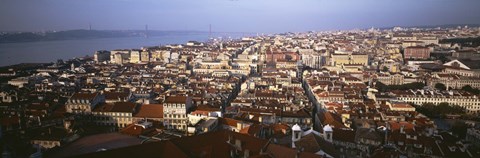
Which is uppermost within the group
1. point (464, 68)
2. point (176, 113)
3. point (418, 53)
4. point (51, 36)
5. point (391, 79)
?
point (51, 36)

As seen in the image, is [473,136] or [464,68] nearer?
[473,136]

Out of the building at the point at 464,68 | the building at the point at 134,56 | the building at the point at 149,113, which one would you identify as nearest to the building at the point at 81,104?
the building at the point at 149,113

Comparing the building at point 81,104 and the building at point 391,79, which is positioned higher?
the building at point 81,104

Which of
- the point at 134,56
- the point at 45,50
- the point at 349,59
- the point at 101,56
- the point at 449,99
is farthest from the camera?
the point at 45,50

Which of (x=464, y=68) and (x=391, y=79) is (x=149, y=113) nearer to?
(x=391, y=79)

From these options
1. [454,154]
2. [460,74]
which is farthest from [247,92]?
[460,74]

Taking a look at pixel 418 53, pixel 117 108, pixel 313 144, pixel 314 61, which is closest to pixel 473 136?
pixel 313 144

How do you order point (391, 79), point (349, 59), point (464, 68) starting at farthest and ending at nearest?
point (349, 59) < point (464, 68) < point (391, 79)

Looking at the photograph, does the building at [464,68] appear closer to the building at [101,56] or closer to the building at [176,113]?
the building at [176,113]

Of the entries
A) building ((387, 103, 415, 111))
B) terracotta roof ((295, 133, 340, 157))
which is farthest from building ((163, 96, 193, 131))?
building ((387, 103, 415, 111))

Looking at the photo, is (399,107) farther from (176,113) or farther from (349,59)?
(349,59)

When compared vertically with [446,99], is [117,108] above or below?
above
